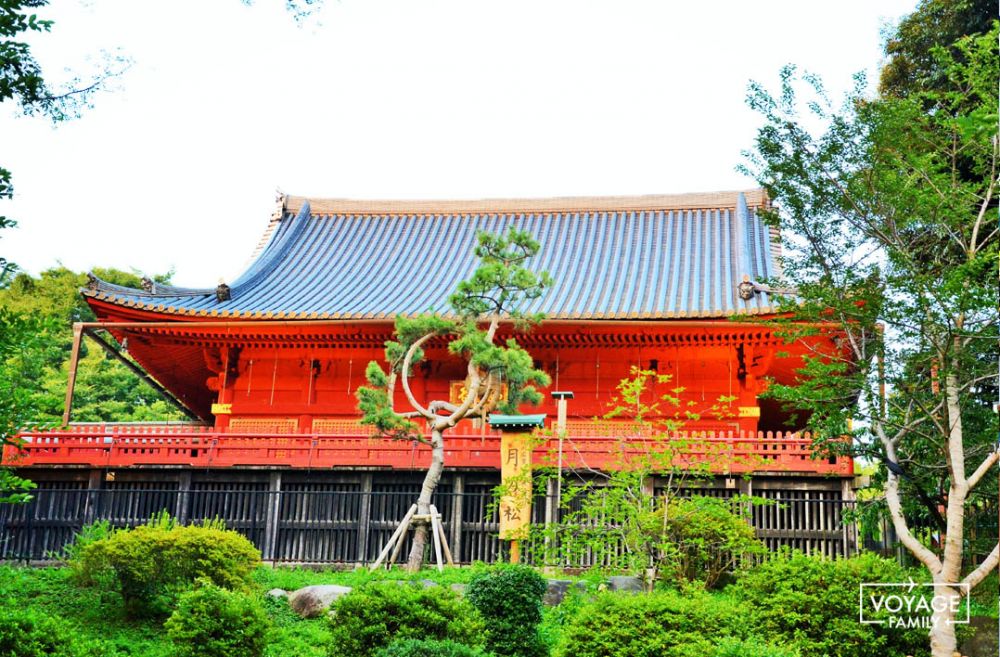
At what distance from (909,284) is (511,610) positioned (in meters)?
5.35

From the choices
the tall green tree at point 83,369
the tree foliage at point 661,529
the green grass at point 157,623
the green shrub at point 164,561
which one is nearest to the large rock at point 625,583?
the tree foliage at point 661,529

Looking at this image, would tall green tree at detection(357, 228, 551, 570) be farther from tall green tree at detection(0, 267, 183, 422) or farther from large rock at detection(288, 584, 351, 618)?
tall green tree at detection(0, 267, 183, 422)

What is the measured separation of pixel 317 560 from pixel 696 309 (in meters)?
8.41

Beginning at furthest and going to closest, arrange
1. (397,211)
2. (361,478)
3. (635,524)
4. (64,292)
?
(64,292)
(397,211)
(361,478)
(635,524)

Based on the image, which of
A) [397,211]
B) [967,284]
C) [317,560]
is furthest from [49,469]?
[967,284]

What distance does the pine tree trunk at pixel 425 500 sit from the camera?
15203 mm

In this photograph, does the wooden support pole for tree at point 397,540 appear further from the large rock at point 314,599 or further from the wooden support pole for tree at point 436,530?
the large rock at point 314,599

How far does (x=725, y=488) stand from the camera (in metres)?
16.8

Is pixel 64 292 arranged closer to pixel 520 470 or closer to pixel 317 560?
pixel 317 560

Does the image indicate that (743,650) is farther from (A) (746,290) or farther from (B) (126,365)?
(B) (126,365)

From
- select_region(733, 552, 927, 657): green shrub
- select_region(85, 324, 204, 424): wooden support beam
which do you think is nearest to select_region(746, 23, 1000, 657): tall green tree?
select_region(733, 552, 927, 657): green shrub

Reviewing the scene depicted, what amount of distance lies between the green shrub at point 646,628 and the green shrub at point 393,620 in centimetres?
98

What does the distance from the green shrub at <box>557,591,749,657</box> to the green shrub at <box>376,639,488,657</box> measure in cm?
112

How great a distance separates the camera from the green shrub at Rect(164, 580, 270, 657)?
34.2ft
